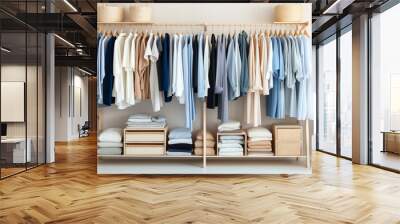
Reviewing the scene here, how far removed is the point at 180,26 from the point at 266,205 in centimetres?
282

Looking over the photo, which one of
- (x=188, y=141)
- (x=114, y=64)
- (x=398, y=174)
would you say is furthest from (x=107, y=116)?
(x=398, y=174)

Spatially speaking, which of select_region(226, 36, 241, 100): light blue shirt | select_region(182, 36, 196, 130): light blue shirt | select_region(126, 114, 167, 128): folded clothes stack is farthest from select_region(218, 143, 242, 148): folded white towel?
select_region(126, 114, 167, 128): folded clothes stack

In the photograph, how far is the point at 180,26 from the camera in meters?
5.13

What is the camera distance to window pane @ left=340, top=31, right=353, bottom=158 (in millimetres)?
7098

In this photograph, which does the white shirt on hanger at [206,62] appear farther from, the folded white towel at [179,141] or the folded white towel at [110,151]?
the folded white towel at [110,151]

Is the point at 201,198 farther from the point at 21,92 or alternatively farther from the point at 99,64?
the point at 21,92

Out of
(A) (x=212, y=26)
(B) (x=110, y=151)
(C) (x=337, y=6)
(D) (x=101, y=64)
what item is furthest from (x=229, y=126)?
(C) (x=337, y=6)

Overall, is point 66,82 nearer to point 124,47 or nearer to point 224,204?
point 124,47

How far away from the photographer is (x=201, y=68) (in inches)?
185

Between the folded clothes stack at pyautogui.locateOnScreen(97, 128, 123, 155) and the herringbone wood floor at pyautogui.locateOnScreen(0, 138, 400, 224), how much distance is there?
1.18 feet

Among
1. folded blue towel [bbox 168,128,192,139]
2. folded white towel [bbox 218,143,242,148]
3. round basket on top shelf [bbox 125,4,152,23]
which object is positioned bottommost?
folded white towel [bbox 218,143,242,148]

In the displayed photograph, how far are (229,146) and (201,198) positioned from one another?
1328mm

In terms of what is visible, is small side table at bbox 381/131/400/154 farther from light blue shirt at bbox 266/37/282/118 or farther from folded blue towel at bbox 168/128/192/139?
folded blue towel at bbox 168/128/192/139

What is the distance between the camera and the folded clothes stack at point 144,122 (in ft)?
16.3
